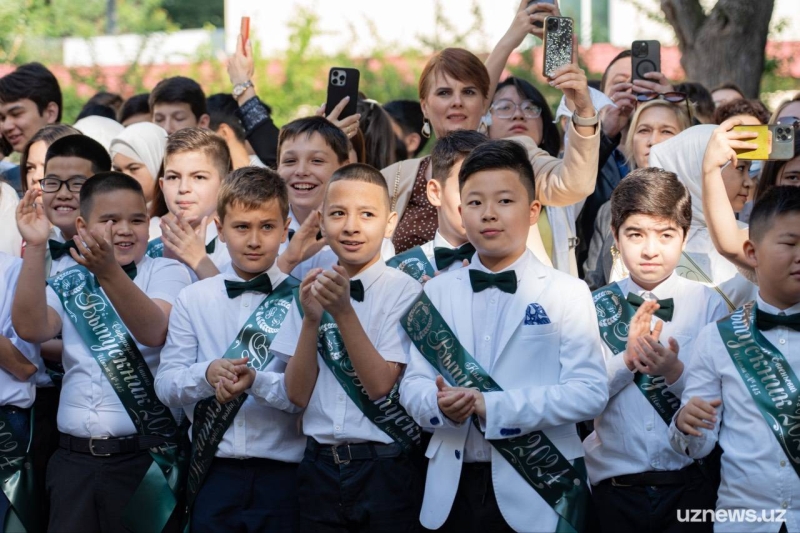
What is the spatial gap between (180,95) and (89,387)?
3054mm

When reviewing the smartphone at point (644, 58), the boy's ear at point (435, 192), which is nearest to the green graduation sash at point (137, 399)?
the boy's ear at point (435, 192)

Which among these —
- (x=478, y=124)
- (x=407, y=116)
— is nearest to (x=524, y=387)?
(x=478, y=124)

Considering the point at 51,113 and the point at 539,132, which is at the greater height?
the point at 51,113

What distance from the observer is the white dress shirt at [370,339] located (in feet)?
14.3

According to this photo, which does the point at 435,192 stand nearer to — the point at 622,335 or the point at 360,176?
the point at 360,176

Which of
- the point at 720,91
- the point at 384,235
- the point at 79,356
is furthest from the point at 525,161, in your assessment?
the point at 720,91

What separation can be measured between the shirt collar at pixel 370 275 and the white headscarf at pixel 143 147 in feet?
7.47

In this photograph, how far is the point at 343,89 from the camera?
6.17m

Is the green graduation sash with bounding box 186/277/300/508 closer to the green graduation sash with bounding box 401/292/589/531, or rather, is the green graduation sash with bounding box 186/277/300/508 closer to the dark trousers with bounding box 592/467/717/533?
the green graduation sash with bounding box 401/292/589/531

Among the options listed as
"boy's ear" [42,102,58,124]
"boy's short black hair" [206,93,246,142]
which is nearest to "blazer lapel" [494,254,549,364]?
"boy's short black hair" [206,93,246,142]

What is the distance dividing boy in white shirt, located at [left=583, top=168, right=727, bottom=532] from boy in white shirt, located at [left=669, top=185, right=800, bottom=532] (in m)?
0.17

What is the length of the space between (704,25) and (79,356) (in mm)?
7229

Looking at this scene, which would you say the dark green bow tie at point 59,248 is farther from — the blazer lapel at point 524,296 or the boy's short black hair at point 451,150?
the blazer lapel at point 524,296

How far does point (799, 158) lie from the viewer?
5051mm
